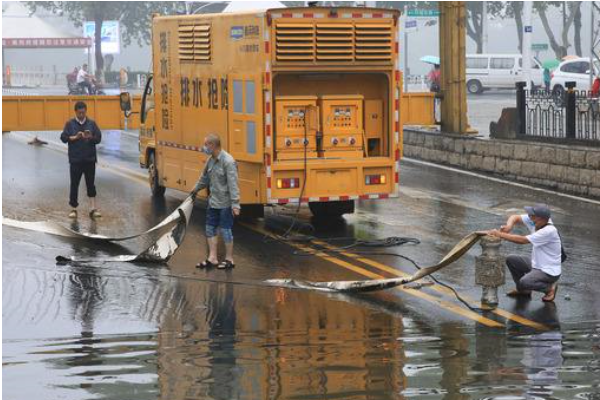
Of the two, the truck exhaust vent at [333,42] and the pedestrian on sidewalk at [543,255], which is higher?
the truck exhaust vent at [333,42]

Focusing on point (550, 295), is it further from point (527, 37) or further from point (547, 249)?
point (527, 37)

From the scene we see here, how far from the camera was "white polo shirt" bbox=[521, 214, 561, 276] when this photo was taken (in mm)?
12844

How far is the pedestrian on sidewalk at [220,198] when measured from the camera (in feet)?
49.5

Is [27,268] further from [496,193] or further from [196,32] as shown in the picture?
[496,193]

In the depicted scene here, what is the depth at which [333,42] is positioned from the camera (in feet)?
57.9

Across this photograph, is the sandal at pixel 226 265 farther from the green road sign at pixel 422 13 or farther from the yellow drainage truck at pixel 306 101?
the green road sign at pixel 422 13

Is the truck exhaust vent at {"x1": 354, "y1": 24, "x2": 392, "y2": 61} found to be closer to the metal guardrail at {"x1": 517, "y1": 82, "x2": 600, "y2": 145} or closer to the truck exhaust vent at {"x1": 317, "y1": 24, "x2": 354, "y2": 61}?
the truck exhaust vent at {"x1": 317, "y1": 24, "x2": 354, "y2": 61}

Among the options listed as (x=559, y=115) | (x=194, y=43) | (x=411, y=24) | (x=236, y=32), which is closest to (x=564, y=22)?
(x=411, y=24)

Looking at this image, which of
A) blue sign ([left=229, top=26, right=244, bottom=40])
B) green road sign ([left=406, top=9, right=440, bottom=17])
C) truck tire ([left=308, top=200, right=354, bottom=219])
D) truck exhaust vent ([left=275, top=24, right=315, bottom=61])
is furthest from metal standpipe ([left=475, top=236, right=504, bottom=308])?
green road sign ([left=406, top=9, right=440, bottom=17])

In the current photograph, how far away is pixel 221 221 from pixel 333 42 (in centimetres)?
364

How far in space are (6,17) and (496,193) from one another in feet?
235

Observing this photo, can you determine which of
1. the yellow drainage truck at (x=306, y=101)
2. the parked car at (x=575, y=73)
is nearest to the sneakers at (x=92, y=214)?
the yellow drainage truck at (x=306, y=101)

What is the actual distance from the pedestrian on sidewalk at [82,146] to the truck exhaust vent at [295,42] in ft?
11.8

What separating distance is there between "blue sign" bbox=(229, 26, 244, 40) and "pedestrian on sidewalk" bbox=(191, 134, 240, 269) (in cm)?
317
